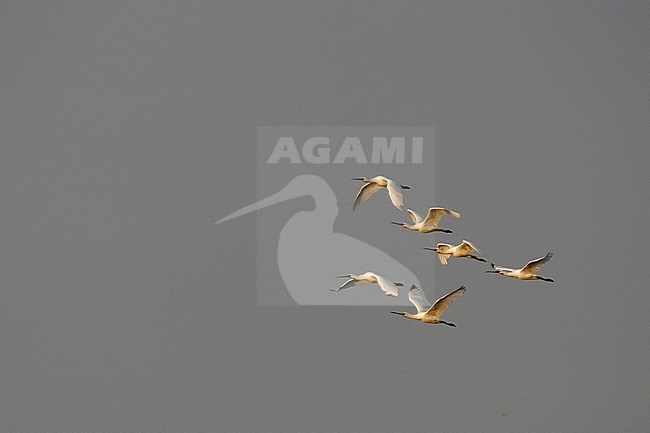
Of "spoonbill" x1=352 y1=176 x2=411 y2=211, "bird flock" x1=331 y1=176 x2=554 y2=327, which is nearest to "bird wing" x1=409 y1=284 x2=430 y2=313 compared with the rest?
"bird flock" x1=331 y1=176 x2=554 y2=327

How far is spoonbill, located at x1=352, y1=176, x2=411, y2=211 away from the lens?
9.83 ft

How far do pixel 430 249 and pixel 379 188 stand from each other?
0.50 metres

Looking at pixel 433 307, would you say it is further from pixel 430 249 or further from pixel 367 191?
pixel 367 191

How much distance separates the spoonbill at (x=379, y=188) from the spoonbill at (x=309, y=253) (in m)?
0.17

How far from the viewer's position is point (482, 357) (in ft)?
11.6

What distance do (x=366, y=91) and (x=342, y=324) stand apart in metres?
1.05

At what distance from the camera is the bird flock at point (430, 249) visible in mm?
2799

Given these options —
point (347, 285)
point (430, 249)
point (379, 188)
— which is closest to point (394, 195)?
point (430, 249)

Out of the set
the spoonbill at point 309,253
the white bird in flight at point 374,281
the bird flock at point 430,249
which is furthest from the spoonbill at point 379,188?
the white bird in flight at point 374,281

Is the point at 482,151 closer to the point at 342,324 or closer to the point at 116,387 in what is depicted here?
the point at 342,324

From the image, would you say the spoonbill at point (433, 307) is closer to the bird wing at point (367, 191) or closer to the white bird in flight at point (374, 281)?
the white bird in flight at point (374, 281)

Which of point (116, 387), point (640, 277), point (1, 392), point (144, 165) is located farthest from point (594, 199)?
point (1, 392)

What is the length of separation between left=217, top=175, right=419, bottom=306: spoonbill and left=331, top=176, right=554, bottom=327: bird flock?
7 cm

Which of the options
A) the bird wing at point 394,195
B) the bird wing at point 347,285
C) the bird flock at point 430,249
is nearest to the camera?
the bird flock at point 430,249
